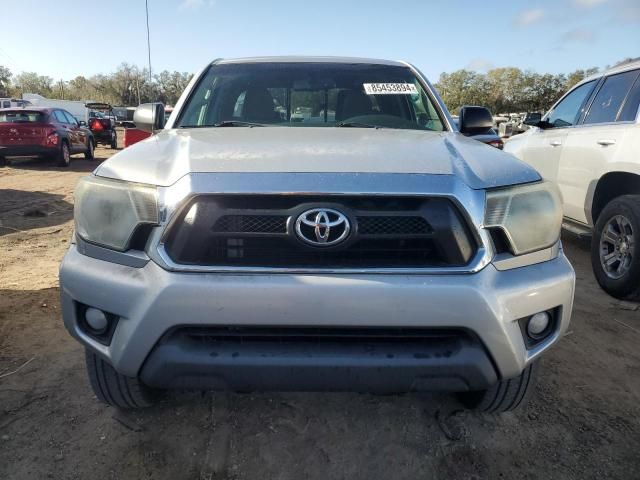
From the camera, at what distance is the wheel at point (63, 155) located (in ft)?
44.9

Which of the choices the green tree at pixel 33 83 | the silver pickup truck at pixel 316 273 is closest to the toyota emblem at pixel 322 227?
the silver pickup truck at pixel 316 273

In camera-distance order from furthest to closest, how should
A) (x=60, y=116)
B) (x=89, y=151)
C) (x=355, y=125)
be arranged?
(x=89, y=151)
(x=60, y=116)
(x=355, y=125)

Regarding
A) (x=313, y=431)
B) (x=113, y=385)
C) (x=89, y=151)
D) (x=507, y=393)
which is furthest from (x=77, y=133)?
(x=507, y=393)

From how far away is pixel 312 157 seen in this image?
201 cm

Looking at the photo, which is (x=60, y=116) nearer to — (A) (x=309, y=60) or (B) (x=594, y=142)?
(A) (x=309, y=60)

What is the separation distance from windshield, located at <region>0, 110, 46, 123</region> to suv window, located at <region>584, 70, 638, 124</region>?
512 inches

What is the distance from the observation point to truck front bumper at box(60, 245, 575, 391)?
1765 mm

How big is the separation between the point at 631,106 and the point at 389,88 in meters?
2.46

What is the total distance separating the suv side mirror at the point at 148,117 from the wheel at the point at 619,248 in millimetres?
3612

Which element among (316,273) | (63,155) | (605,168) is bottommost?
(63,155)

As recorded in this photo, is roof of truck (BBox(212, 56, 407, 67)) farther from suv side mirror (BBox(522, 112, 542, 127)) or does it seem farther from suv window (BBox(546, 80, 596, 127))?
suv side mirror (BBox(522, 112, 542, 127))

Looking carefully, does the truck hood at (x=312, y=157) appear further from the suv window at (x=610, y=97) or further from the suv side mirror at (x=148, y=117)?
the suv window at (x=610, y=97)

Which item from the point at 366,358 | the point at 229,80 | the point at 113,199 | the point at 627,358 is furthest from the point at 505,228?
the point at 229,80

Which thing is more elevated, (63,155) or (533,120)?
(533,120)
